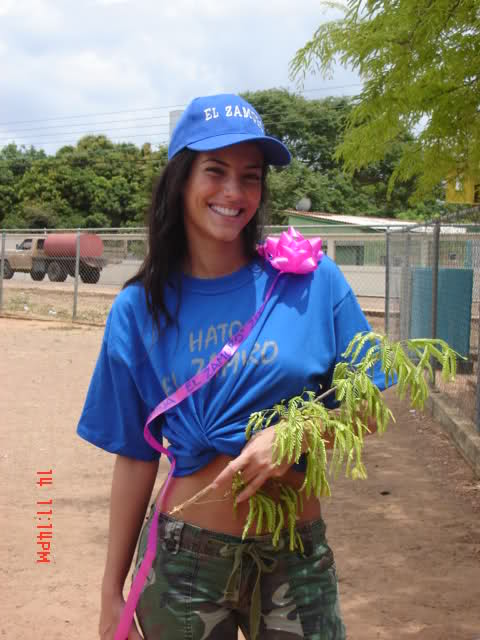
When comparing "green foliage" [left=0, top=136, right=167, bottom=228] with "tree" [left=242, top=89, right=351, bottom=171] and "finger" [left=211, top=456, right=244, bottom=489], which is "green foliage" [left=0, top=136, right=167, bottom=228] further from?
"finger" [left=211, top=456, right=244, bottom=489]

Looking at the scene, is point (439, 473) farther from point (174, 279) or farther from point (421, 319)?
point (174, 279)

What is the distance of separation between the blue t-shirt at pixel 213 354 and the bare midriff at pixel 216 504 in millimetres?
25

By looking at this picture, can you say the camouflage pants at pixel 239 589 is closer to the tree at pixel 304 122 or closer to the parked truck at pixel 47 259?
the parked truck at pixel 47 259

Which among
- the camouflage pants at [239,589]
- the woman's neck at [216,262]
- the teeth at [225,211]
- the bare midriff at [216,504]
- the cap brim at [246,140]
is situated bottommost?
the camouflage pants at [239,589]

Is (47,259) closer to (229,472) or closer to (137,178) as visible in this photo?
(137,178)

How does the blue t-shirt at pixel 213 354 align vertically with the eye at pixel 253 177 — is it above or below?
below

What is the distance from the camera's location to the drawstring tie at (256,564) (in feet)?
5.29

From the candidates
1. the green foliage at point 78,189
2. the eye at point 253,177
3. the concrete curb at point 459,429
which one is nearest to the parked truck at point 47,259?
the green foliage at point 78,189

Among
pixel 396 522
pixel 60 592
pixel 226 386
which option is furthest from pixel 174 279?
pixel 396 522

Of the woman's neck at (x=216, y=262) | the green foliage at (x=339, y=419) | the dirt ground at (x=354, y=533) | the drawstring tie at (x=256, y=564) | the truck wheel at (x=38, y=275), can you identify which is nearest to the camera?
the green foliage at (x=339, y=419)

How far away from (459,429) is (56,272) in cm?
1986

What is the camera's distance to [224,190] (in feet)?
5.81

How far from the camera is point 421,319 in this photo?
10117 millimetres
